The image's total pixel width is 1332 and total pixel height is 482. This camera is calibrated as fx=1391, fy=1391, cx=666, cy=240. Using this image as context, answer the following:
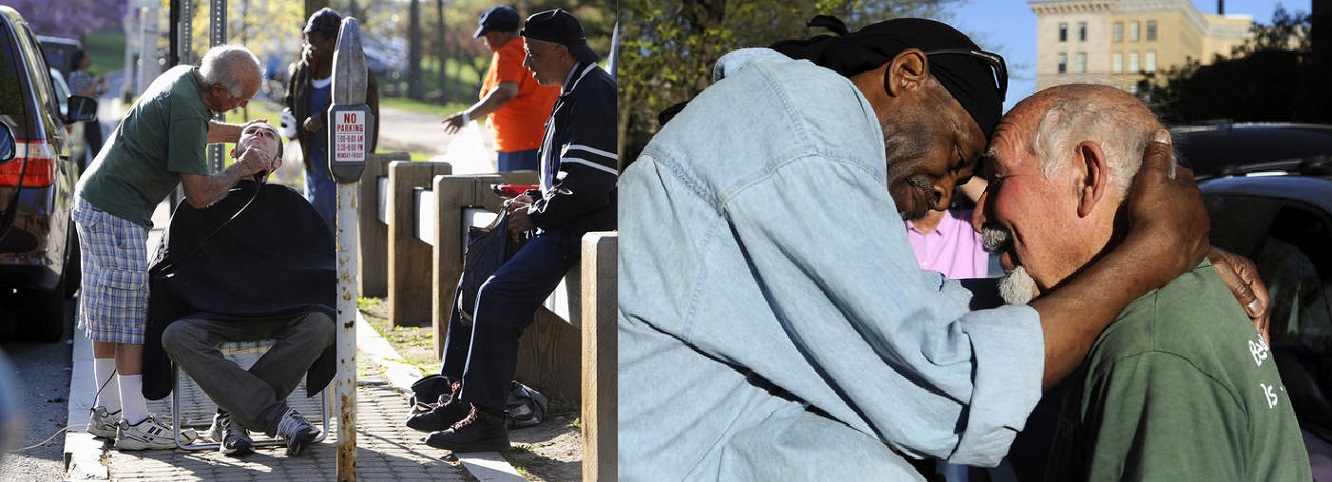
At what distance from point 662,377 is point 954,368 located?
26 centimetres

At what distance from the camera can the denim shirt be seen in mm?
1088

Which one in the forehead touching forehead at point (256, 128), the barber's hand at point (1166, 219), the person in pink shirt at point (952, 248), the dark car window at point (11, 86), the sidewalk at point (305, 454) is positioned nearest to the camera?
the barber's hand at point (1166, 219)

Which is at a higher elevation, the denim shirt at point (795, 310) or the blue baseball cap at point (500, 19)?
the blue baseball cap at point (500, 19)

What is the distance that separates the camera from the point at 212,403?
11.1 feet

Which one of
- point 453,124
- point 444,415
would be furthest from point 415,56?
point 444,415

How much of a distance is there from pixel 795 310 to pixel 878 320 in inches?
2.8

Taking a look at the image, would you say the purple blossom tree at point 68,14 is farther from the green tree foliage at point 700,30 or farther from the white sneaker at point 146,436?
the green tree foliage at point 700,30

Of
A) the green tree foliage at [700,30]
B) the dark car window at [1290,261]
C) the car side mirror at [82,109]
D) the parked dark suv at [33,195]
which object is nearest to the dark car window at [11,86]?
the parked dark suv at [33,195]

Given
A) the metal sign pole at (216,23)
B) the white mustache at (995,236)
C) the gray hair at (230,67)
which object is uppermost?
the metal sign pole at (216,23)

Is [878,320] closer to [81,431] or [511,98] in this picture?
[511,98]

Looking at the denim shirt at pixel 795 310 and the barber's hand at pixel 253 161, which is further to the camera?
the barber's hand at pixel 253 161

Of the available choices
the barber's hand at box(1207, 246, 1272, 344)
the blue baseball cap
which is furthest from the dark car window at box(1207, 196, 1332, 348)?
the blue baseball cap

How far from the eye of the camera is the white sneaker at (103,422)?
11.2 feet

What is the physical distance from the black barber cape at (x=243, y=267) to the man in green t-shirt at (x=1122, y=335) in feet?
7.45
